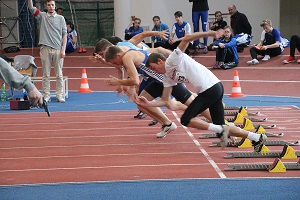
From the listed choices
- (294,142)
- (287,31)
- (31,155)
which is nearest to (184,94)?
(294,142)

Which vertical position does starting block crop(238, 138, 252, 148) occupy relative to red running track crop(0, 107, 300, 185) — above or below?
above

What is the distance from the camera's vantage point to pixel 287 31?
1086 inches

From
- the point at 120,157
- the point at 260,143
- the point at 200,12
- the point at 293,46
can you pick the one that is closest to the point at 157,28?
the point at 200,12


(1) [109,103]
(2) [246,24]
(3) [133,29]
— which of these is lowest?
(1) [109,103]

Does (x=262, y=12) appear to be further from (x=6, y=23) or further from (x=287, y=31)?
(x=6, y=23)

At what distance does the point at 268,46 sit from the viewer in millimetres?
19578

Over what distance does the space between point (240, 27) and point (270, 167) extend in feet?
44.4

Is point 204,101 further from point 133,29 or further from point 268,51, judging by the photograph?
point 133,29

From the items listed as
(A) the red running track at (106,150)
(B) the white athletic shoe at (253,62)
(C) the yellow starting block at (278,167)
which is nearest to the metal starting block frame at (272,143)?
(A) the red running track at (106,150)

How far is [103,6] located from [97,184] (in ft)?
64.8

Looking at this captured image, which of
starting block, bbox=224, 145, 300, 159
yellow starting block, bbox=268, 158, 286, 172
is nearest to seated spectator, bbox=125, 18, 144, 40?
starting block, bbox=224, 145, 300, 159

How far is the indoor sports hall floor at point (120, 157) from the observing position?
7102 millimetres

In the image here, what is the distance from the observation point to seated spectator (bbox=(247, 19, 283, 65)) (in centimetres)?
1945

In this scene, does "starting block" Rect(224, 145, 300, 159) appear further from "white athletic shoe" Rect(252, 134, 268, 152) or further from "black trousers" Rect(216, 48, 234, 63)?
"black trousers" Rect(216, 48, 234, 63)
